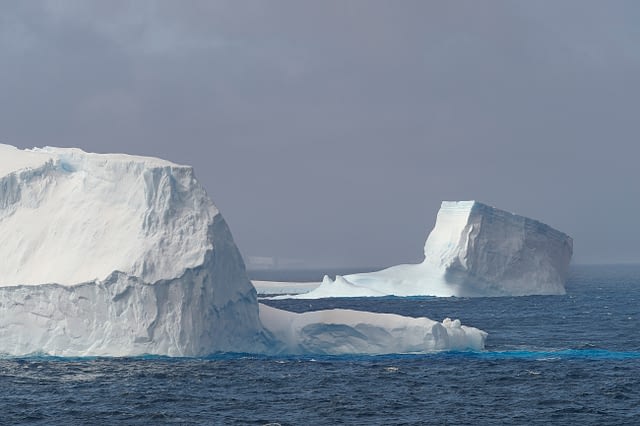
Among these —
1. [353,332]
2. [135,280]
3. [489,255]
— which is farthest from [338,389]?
[489,255]

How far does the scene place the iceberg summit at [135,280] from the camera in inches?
1148

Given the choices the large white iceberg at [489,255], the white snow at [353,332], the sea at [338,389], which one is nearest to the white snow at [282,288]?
the large white iceberg at [489,255]

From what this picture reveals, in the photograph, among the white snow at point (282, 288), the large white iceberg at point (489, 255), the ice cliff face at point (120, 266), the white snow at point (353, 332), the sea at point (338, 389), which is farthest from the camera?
the white snow at point (282, 288)

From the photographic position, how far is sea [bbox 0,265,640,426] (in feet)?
73.9

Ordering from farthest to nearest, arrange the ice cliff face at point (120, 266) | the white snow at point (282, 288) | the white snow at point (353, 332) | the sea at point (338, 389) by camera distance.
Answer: the white snow at point (282, 288), the white snow at point (353, 332), the ice cliff face at point (120, 266), the sea at point (338, 389)

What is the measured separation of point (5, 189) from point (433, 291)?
124ft

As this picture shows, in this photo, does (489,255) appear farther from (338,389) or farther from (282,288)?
(338,389)

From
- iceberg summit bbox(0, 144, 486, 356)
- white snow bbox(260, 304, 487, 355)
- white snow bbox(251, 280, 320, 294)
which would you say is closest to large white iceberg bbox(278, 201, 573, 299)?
white snow bbox(251, 280, 320, 294)

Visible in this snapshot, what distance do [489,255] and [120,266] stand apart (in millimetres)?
34387

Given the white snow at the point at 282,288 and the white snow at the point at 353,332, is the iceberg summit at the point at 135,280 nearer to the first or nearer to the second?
the white snow at the point at 353,332

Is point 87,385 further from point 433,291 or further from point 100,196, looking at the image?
point 433,291

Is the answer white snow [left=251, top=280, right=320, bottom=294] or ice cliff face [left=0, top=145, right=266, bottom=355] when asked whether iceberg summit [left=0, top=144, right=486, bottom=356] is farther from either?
white snow [left=251, top=280, right=320, bottom=294]

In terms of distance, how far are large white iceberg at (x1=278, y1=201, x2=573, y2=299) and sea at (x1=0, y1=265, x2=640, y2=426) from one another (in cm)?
2431

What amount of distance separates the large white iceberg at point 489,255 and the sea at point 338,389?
24.3 meters
